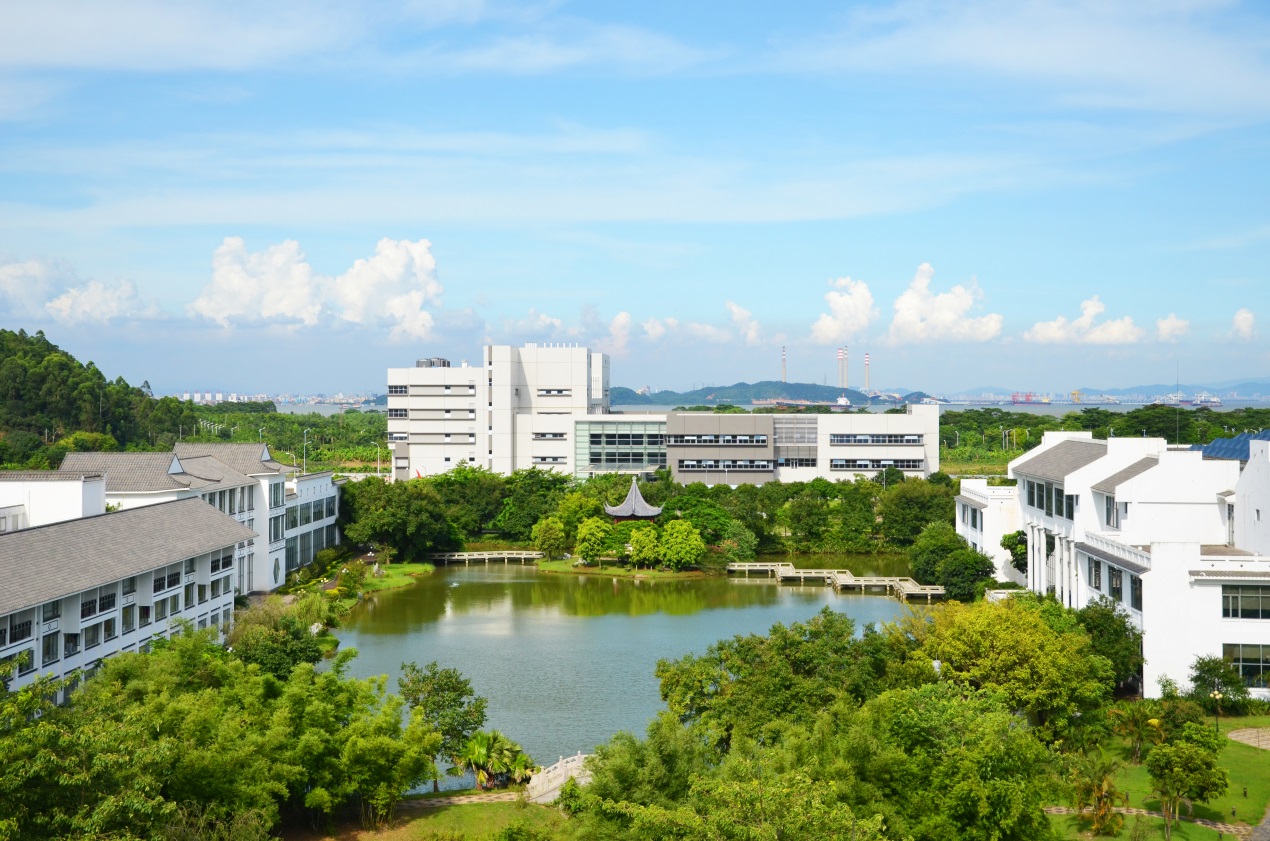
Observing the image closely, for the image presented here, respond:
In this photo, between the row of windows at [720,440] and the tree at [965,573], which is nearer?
the tree at [965,573]

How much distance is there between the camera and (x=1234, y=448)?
2256cm

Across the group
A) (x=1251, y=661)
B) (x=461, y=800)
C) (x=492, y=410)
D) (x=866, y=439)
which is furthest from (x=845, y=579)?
(x=492, y=410)

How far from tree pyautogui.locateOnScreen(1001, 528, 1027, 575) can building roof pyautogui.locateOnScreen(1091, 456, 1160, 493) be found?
16.5ft

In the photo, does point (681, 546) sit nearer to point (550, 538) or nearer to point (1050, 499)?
point (550, 538)

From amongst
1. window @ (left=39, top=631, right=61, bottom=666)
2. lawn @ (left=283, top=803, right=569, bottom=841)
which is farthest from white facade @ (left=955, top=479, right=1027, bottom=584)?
window @ (left=39, top=631, right=61, bottom=666)

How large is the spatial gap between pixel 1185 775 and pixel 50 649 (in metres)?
16.3

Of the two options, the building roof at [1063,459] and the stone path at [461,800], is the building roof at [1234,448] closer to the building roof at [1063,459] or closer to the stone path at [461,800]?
the building roof at [1063,459]

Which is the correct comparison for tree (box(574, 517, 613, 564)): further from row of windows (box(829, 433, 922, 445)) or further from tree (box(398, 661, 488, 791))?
tree (box(398, 661, 488, 791))

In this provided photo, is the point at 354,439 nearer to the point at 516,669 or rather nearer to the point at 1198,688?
the point at 516,669

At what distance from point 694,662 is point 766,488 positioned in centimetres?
2455

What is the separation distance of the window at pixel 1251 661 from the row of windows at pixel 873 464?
30612mm

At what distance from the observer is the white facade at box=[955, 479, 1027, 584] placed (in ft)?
95.8

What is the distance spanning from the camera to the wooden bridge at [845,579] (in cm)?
3003

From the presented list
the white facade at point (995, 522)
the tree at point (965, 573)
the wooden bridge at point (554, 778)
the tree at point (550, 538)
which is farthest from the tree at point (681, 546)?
the wooden bridge at point (554, 778)
